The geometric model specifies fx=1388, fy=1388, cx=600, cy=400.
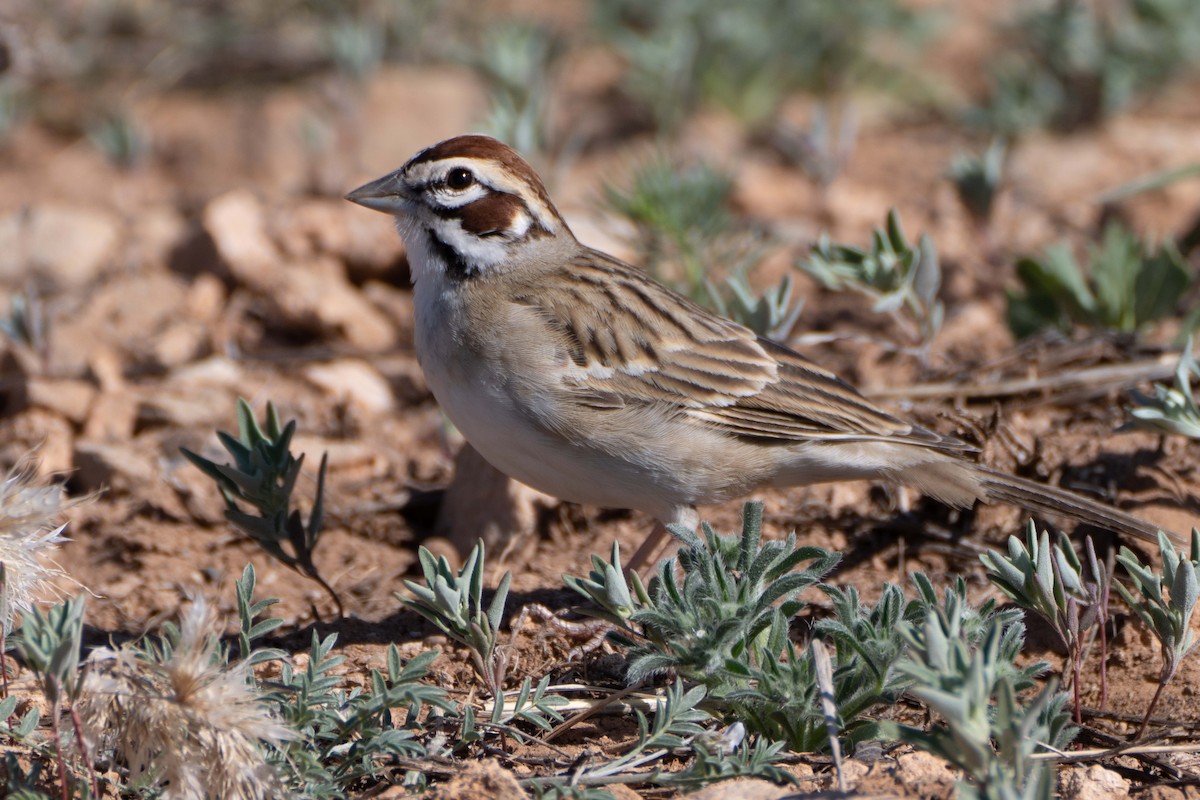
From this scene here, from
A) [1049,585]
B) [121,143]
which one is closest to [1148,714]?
[1049,585]

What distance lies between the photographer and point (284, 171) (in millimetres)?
8633

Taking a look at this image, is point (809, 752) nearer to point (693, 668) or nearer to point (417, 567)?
point (693, 668)

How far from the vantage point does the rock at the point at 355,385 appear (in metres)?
6.25

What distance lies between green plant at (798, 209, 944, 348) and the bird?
1.63 ft

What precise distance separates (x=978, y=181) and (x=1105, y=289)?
101 centimetres

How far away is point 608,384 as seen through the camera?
4691 mm

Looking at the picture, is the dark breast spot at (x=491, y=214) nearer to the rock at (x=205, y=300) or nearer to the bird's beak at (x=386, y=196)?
the bird's beak at (x=386, y=196)

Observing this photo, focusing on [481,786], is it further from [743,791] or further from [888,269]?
[888,269]

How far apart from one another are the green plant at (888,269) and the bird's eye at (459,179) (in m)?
1.33

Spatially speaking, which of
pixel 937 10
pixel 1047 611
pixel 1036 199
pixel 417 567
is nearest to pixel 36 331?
pixel 417 567

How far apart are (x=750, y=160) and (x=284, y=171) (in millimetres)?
2881

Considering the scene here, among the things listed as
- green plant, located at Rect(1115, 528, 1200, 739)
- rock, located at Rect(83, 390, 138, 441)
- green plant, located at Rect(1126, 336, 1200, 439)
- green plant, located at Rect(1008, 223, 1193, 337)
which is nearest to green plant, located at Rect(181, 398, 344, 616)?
rock, located at Rect(83, 390, 138, 441)

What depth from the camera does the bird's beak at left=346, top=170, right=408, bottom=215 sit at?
16.3ft

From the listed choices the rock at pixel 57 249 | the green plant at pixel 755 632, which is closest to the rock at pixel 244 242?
the rock at pixel 57 249
